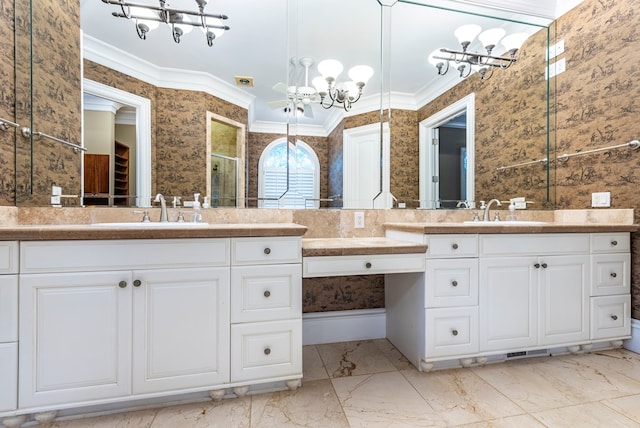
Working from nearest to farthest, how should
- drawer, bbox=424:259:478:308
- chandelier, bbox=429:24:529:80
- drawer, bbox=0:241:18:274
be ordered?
drawer, bbox=0:241:18:274 → drawer, bbox=424:259:478:308 → chandelier, bbox=429:24:529:80

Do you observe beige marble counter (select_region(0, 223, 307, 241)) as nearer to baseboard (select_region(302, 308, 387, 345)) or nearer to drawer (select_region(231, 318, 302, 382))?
drawer (select_region(231, 318, 302, 382))

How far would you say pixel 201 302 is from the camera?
1382 millimetres

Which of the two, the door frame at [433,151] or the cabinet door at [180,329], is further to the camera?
the door frame at [433,151]

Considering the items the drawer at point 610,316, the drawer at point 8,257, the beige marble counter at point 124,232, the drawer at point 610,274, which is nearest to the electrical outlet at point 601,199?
the drawer at point 610,274

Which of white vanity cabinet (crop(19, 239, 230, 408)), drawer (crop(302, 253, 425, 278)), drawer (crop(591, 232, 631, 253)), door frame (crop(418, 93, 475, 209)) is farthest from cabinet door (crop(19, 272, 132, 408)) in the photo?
drawer (crop(591, 232, 631, 253))

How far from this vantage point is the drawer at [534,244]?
174 cm

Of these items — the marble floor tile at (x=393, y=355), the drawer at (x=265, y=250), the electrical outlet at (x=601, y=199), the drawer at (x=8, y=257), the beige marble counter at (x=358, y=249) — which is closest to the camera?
the drawer at (x=8, y=257)

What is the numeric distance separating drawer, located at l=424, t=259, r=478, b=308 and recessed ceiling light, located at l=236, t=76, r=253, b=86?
1.60 metres

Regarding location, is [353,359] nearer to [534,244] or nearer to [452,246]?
[452,246]

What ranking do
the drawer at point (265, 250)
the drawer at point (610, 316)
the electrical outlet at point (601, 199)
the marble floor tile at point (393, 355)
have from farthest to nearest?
the electrical outlet at point (601, 199) → the drawer at point (610, 316) → the marble floor tile at point (393, 355) → the drawer at point (265, 250)

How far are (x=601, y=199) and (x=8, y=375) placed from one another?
11.3 ft

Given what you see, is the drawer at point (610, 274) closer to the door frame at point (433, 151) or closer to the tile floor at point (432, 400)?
the tile floor at point (432, 400)

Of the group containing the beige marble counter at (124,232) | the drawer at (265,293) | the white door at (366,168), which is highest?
the white door at (366,168)

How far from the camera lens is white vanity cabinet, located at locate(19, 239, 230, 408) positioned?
123 cm
